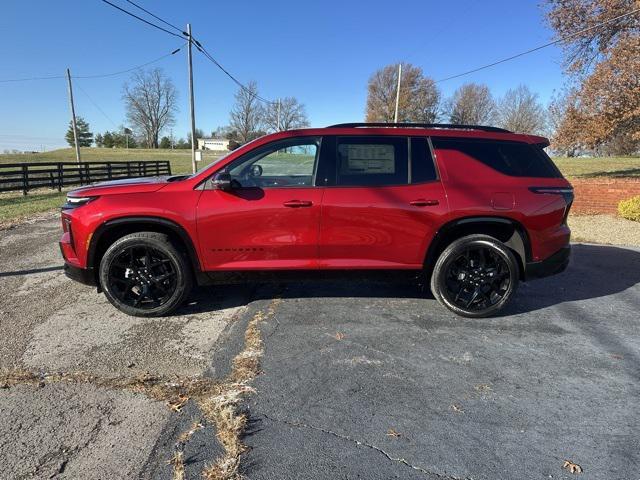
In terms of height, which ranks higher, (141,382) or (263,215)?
(263,215)

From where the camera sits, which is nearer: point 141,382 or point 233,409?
point 233,409

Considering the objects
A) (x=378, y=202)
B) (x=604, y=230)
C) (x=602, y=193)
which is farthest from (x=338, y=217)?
(x=602, y=193)

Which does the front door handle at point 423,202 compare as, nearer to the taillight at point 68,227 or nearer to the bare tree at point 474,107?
the taillight at point 68,227

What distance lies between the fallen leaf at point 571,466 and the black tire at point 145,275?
3.24 metres

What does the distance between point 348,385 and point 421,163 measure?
88.4 inches

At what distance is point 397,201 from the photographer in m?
4.06

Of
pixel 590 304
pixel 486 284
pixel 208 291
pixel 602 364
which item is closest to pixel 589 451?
pixel 602 364

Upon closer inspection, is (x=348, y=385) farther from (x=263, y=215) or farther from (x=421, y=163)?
(x=421, y=163)

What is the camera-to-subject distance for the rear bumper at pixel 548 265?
424 cm

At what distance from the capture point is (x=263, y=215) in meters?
3.99

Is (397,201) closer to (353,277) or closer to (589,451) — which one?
(353,277)

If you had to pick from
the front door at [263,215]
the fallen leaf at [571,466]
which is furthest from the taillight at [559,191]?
the fallen leaf at [571,466]

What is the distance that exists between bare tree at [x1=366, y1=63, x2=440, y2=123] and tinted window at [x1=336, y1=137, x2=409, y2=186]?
66.4m

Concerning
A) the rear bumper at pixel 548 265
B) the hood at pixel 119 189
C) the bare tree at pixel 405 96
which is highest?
the bare tree at pixel 405 96
